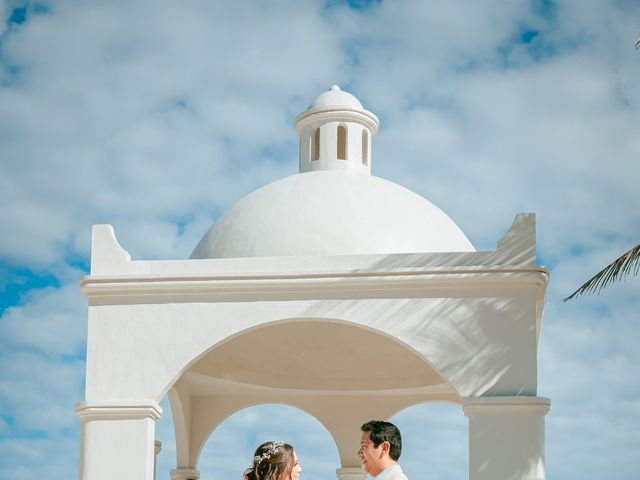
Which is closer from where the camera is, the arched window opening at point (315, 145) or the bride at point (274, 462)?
the bride at point (274, 462)

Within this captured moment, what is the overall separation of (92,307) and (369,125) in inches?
231

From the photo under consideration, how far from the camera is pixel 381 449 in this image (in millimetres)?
6676

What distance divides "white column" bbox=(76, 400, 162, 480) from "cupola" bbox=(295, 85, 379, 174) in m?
5.28

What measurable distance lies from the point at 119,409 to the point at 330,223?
12.0 ft

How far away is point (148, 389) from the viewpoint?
12148 mm

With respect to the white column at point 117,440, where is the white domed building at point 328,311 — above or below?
above

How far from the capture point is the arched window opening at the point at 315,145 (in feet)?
52.9

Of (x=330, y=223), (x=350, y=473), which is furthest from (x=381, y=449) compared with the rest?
(x=350, y=473)

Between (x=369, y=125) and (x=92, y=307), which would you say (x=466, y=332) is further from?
(x=369, y=125)

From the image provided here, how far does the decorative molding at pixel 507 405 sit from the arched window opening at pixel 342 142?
540 cm

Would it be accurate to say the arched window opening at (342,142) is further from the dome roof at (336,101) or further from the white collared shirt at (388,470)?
the white collared shirt at (388,470)

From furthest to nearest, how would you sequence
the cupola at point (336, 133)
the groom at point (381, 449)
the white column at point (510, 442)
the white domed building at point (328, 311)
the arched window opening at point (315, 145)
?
the arched window opening at point (315, 145), the cupola at point (336, 133), the white domed building at point (328, 311), the white column at point (510, 442), the groom at point (381, 449)

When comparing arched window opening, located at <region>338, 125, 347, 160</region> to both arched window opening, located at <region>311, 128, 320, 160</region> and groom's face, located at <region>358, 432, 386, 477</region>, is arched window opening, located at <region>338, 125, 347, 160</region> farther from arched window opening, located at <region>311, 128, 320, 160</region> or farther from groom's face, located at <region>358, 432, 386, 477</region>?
groom's face, located at <region>358, 432, 386, 477</region>

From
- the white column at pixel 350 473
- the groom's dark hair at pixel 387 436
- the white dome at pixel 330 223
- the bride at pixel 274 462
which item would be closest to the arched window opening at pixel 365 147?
the white dome at pixel 330 223
